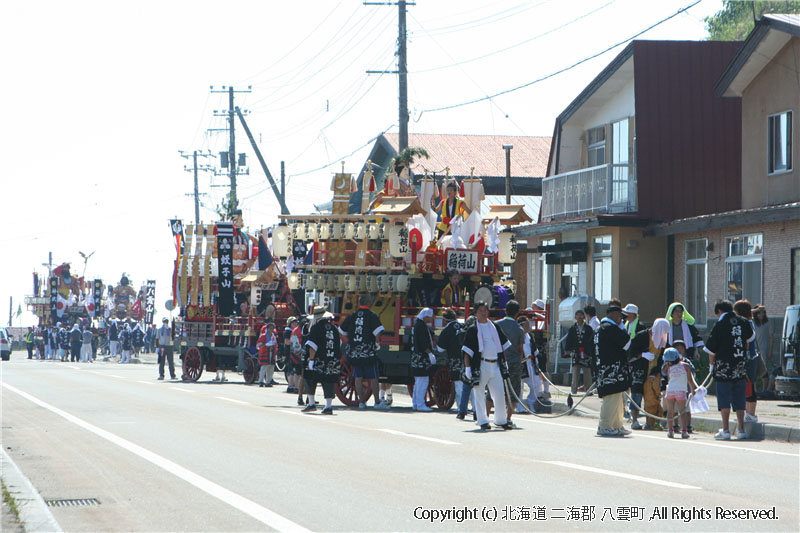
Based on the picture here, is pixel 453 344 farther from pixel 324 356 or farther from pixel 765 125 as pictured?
pixel 765 125

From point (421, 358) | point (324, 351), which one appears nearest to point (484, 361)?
point (421, 358)

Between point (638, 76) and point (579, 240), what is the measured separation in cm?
515

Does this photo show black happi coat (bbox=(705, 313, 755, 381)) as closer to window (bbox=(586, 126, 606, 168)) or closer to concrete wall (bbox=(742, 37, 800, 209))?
concrete wall (bbox=(742, 37, 800, 209))

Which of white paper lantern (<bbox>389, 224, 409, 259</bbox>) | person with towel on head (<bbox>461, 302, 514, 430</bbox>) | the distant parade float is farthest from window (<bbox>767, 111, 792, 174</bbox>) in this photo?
person with towel on head (<bbox>461, 302, 514, 430</bbox>)

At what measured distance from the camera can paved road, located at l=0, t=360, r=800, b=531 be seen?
8.85 metres

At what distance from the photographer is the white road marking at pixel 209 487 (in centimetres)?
867

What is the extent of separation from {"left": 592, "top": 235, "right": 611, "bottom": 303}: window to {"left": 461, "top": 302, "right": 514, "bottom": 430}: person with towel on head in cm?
1540

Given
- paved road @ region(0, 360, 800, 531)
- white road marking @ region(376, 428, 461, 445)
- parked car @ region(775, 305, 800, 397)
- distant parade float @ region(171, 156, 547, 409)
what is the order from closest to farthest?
paved road @ region(0, 360, 800, 531) → white road marking @ region(376, 428, 461, 445) → parked car @ region(775, 305, 800, 397) → distant parade float @ region(171, 156, 547, 409)

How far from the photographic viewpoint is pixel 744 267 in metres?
A: 26.0

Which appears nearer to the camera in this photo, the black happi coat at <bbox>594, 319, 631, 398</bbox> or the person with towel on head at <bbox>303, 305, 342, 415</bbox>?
the black happi coat at <bbox>594, 319, 631, 398</bbox>

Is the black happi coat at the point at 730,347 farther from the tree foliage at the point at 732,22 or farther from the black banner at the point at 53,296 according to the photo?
the black banner at the point at 53,296

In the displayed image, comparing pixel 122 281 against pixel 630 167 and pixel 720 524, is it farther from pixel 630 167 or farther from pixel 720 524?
pixel 720 524

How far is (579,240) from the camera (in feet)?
108

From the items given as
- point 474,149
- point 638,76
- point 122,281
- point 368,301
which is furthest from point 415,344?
point 122,281
